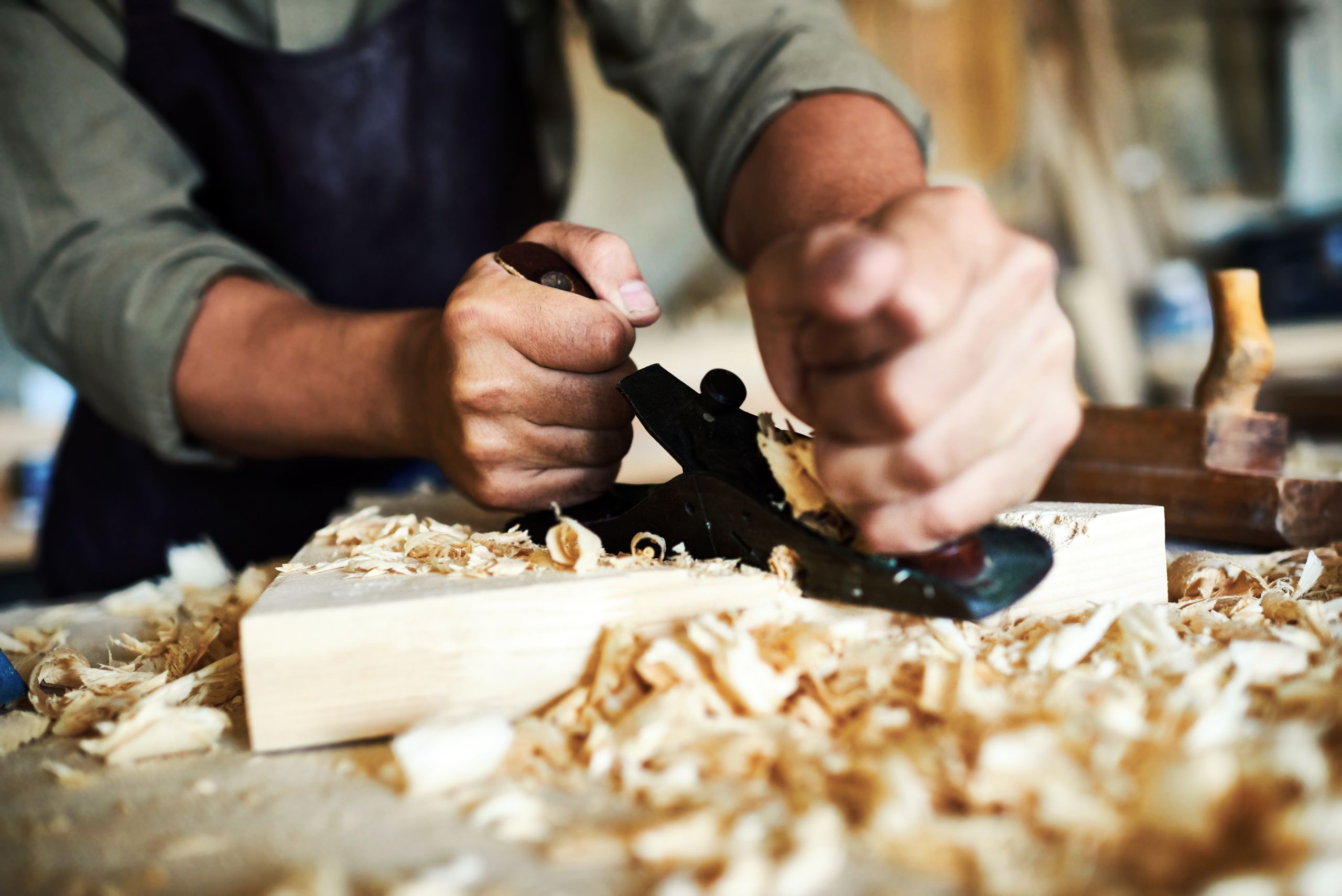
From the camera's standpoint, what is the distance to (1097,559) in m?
0.76

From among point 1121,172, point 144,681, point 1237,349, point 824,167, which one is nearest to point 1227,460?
point 1237,349

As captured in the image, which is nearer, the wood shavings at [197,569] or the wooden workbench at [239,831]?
the wooden workbench at [239,831]

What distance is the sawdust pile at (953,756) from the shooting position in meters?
0.41

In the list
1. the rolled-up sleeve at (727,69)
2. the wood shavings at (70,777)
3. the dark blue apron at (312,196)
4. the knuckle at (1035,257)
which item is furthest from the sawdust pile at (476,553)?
the dark blue apron at (312,196)

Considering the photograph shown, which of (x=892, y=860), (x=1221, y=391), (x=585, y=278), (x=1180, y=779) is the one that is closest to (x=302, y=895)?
(x=892, y=860)

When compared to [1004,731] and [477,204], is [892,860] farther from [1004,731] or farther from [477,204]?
[477,204]

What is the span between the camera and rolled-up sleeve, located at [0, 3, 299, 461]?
1135 mm

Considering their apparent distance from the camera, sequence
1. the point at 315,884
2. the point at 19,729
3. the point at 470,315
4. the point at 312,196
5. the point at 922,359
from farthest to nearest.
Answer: the point at 312,196 < the point at 470,315 < the point at 19,729 < the point at 922,359 < the point at 315,884

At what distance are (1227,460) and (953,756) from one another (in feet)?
2.49

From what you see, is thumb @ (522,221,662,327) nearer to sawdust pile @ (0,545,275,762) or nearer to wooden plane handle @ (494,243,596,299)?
wooden plane handle @ (494,243,596,299)

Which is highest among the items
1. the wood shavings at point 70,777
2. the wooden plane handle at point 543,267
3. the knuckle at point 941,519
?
the wooden plane handle at point 543,267

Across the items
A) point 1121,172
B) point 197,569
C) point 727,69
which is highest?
point 727,69

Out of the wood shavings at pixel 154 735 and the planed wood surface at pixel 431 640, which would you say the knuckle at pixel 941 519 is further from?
the wood shavings at pixel 154 735

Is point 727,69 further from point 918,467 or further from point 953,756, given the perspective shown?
point 953,756
